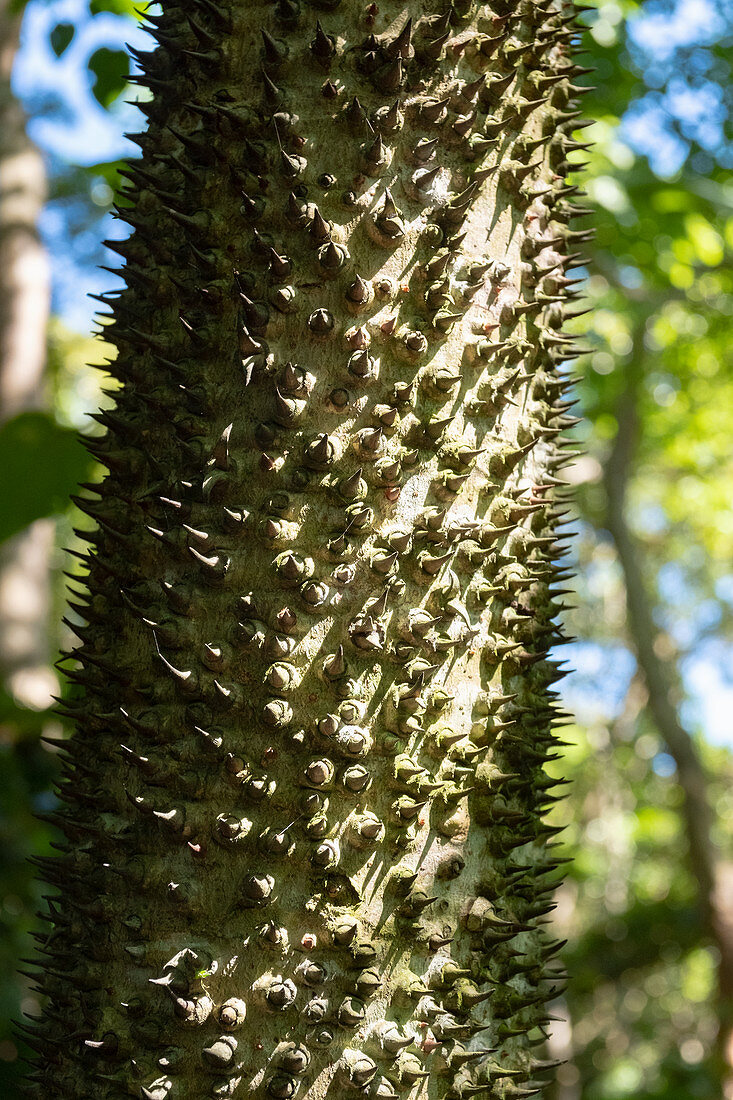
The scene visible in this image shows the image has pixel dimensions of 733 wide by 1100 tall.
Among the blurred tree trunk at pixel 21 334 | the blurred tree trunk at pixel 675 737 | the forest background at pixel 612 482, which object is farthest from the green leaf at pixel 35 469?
the blurred tree trunk at pixel 675 737

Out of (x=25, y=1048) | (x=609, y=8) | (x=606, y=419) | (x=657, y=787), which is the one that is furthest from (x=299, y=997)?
(x=657, y=787)

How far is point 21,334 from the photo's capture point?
700cm

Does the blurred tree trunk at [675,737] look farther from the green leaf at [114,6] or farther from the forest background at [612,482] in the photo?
the green leaf at [114,6]

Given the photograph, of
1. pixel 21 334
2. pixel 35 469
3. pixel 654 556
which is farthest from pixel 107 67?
pixel 654 556

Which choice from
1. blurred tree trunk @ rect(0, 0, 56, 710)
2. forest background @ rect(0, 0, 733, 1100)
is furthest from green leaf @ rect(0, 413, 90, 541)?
blurred tree trunk @ rect(0, 0, 56, 710)

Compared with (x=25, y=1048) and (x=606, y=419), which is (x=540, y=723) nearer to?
(x=25, y=1048)

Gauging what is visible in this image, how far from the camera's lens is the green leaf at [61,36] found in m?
3.18

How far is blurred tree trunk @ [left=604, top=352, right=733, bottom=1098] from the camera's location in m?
8.45

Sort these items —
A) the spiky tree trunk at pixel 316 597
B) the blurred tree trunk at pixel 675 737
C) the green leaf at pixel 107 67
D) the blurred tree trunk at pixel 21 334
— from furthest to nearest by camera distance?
the blurred tree trunk at pixel 675 737
the blurred tree trunk at pixel 21 334
the green leaf at pixel 107 67
the spiky tree trunk at pixel 316 597

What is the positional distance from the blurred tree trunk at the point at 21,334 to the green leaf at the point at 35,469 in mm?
4013

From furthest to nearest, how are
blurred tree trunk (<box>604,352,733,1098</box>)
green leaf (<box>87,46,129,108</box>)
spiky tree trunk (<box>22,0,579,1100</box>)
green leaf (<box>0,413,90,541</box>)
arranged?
blurred tree trunk (<box>604,352,733,1098</box>), green leaf (<box>87,46,129,108</box>), green leaf (<box>0,413,90,541</box>), spiky tree trunk (<box>22,0,579,1100</box>)

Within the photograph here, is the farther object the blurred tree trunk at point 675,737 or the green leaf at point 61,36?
the blurred tree trunk at point 675,737

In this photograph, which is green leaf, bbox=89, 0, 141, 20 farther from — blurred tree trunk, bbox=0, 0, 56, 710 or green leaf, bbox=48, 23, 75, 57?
blurred tree trunk, bbox=0, 0, 56, 710

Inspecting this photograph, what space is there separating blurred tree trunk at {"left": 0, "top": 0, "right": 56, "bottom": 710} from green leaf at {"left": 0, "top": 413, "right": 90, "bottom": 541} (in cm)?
401
